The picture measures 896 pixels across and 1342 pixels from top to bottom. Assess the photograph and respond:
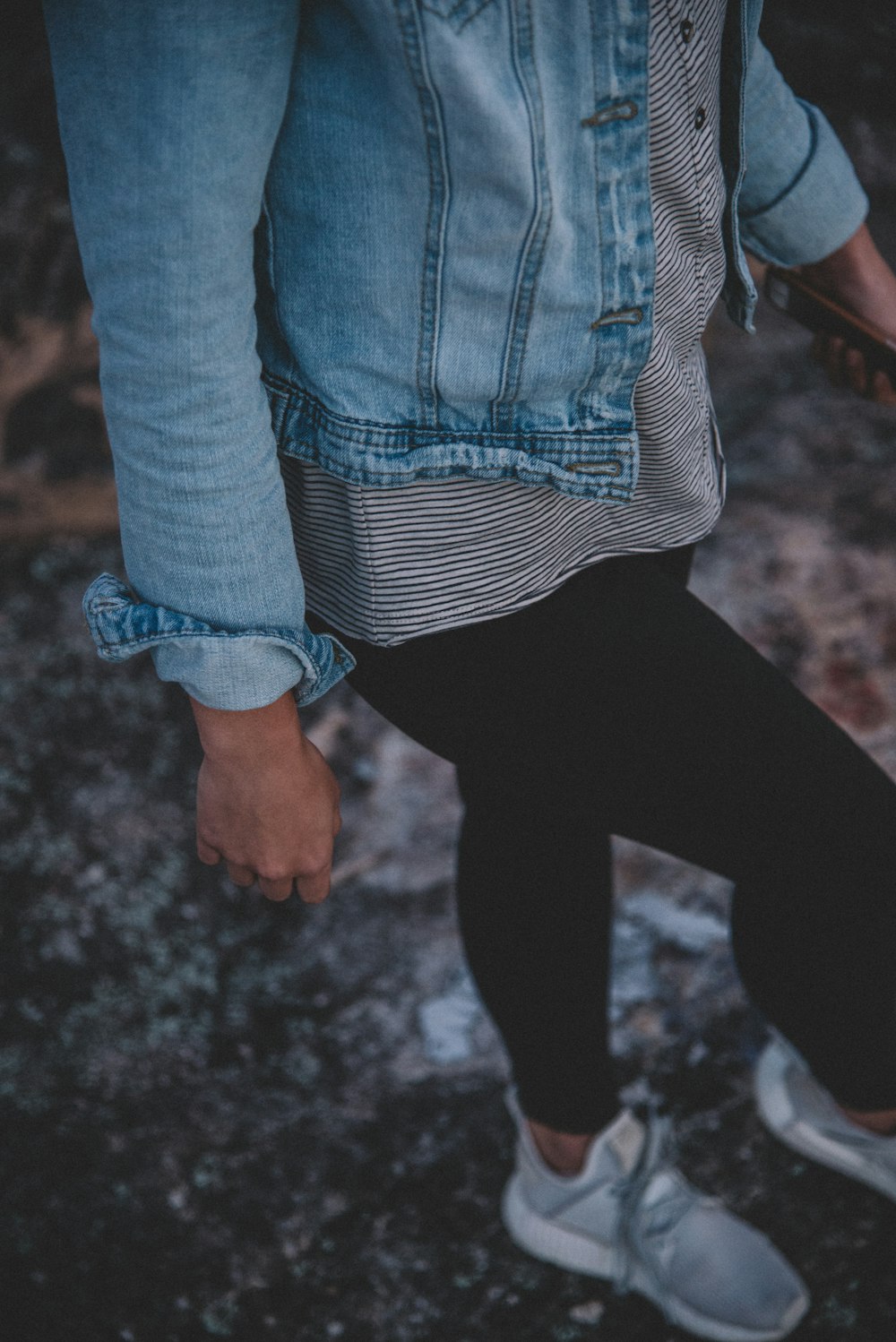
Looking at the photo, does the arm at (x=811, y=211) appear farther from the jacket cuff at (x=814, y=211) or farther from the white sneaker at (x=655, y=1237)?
the white sneaker at (x=655, y=1237)

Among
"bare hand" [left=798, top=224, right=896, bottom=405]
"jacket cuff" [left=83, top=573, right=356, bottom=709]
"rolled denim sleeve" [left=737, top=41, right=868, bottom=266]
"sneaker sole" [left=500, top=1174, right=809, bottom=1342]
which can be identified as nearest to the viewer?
"jacket cuff" [left=83, top=573, right=356, bottom=709]

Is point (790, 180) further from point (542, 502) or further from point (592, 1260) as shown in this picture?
point (592, 1260)

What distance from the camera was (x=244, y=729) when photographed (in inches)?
31.9

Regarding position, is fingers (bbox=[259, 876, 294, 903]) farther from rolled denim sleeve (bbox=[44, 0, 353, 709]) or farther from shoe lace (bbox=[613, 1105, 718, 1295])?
shoe lace (bbox=[613, 1105, 718, 1295])

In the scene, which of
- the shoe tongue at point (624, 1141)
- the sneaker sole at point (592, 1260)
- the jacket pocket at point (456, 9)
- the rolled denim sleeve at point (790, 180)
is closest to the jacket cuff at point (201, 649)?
the jacket pocket at point (456, 9)

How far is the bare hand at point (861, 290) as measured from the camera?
1.24m

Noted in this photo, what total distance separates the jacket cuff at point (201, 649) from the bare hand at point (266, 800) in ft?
0.08

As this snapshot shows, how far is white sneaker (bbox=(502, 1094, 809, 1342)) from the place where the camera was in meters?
1.38

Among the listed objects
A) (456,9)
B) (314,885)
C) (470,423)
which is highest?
(456,9)

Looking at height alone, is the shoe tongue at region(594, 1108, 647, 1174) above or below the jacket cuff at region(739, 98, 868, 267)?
below

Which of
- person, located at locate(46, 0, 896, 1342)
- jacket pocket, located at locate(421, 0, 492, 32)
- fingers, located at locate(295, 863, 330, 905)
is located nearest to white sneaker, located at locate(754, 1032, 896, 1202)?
person, located at locate(46, 0, 896, 1342)

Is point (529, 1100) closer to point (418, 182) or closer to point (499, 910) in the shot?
point (499, 910)

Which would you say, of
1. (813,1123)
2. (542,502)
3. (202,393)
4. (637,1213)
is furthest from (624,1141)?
(202,393)

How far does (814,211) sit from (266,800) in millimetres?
1018
